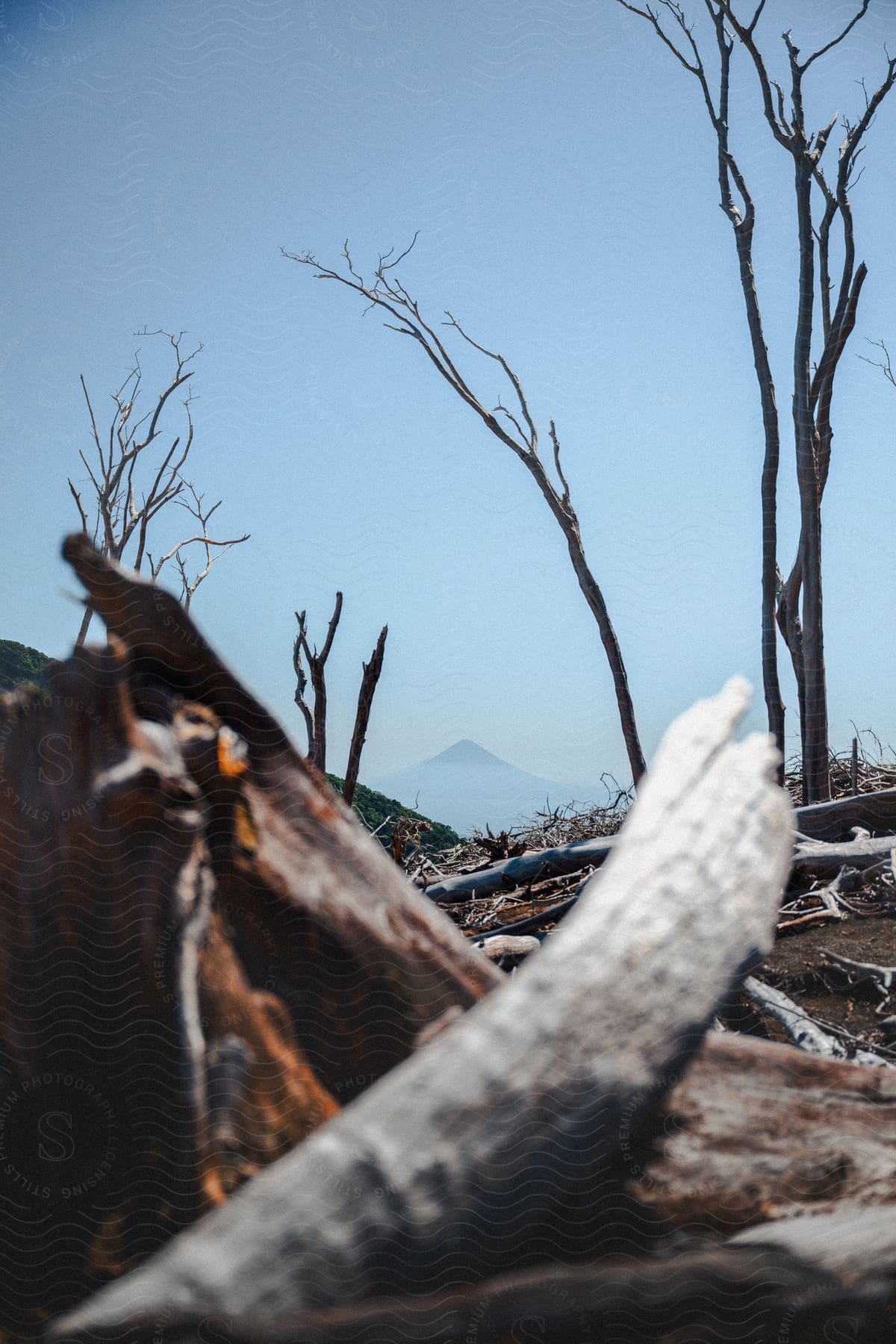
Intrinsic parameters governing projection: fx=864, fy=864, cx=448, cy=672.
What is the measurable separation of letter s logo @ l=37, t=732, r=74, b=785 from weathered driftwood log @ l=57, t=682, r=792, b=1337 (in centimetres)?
72

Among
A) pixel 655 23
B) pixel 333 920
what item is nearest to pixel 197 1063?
pixel 333 920

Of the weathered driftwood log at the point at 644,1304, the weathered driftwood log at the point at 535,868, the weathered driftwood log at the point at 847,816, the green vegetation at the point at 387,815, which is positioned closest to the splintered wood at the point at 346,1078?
the weathered driftwood log at the point at 644,1304

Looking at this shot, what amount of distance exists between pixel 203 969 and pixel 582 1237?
0.68m

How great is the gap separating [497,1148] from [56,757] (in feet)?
3.10

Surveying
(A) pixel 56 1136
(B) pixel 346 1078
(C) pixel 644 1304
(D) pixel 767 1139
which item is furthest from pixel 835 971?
(A) pixel 56 1136

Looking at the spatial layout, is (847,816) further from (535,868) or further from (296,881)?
(296,881)

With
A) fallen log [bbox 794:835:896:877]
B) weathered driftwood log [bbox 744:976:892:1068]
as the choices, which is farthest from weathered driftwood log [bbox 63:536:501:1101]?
fallen log [bbox 794:835:896:877]

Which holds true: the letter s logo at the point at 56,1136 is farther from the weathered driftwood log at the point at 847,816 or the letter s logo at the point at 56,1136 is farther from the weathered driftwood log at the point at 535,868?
the weathered driftwood log at the point at 847,816

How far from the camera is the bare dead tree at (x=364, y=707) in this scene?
18.5ft

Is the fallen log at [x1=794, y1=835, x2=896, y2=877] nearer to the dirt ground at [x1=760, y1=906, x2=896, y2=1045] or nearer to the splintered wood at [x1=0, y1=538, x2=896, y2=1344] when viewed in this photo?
the dirt ground at [x1=760, y1=906, x2=896, y2=1045]

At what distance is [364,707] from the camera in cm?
583

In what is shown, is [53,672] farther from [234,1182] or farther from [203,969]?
[234,1182]

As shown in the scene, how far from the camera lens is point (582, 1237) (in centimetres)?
116

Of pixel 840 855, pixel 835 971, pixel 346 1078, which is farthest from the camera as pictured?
pixel 840 855
